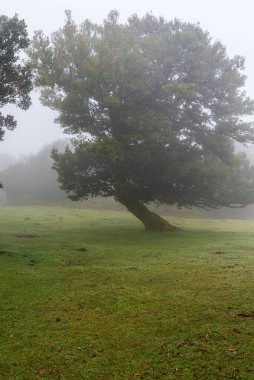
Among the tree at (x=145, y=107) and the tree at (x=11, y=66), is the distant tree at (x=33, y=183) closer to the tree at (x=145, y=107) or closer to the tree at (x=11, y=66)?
the tree at (x=145, y=107)

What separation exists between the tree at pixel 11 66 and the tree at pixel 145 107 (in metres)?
5.48

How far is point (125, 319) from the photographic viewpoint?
6.34 meters

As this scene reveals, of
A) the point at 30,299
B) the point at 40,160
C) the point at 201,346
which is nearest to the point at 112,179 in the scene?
the point at 30,299

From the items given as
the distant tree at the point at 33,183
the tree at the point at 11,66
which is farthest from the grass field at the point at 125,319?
the distant tree at the point at 33,183

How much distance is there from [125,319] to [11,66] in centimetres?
1178

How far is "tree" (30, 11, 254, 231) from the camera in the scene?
793 inches

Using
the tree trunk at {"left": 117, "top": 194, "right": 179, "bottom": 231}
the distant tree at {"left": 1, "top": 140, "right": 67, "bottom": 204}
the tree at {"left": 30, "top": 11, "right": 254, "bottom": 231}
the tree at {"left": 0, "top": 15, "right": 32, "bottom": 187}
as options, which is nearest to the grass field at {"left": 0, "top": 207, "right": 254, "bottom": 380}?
the tree at {"left": 0, "top": 15, "right": 32, "bottom": 187}

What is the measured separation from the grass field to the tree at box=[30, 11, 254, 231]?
Answer: 35.2 feet

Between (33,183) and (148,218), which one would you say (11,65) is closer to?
(148,218)

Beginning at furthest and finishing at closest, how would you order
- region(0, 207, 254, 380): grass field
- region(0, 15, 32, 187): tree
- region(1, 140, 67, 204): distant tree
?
region(1, 140, 67, 204): distant tree < region(0, 15, 32, 187): tree < region(0, 207, 254, 380): grass field

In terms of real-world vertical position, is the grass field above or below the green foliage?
below

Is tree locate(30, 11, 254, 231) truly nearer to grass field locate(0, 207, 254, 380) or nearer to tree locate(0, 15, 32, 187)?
tree locate(0, 15, 32, 187)

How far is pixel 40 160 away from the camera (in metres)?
68.7

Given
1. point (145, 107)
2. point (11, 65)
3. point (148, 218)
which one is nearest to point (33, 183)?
point (148, 218)
